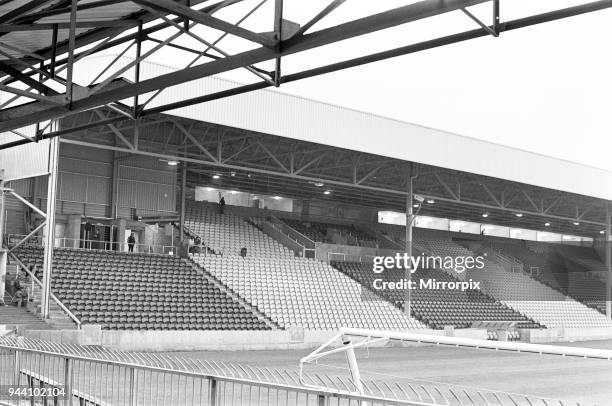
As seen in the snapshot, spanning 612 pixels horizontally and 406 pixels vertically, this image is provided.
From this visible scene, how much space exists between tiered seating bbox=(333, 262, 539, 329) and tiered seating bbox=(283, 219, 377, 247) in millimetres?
4110

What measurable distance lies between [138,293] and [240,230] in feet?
45.4

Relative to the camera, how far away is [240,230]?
43.6m

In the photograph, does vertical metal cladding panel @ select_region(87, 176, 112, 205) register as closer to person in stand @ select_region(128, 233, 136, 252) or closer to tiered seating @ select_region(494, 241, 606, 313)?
person in stand @ select_region(128, 233, 136, 252)

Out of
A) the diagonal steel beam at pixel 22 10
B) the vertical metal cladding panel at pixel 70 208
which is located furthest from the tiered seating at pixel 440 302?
the diagonal steel beam at pixel 22 10

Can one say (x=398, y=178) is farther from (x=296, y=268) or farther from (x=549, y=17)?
(x=549, y=17)

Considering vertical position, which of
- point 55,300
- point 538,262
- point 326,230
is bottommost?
point 55,300

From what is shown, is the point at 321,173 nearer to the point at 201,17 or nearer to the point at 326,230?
the point at 326,230

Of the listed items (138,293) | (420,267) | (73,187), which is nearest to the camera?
(138,293)

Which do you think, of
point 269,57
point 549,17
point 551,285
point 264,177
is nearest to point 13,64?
point 269,57

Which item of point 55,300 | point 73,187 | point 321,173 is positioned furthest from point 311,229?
point 55,300

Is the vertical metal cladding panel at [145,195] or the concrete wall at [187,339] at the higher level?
the vertical metal cladding panel at [145,195]

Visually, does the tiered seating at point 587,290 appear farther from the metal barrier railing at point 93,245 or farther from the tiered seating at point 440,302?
the metal barrier railing at point 93,245

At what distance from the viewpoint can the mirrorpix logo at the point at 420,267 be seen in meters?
45.3

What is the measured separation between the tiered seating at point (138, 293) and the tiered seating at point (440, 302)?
11.9 meters
